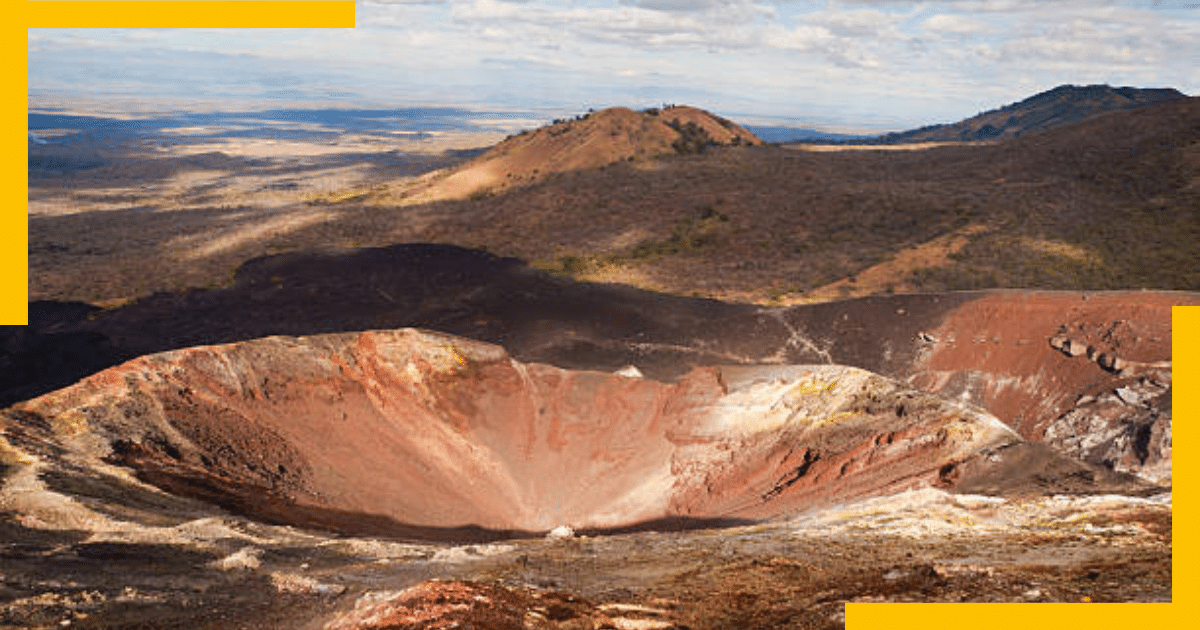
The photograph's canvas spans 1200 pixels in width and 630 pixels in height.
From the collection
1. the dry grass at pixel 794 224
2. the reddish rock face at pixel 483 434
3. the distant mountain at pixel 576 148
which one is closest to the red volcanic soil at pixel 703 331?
the reddish rock face at pixel 483 434

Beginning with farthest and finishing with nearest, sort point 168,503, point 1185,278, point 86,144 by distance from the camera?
point 86,144, point 1185,278, point 168,503

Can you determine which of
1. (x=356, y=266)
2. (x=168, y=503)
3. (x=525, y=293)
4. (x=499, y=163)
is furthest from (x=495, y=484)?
(x=499, y=163)

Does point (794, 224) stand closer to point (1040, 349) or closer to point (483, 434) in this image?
point (1040, 349)

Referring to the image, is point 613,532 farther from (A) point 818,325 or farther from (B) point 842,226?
(B) point 842,226

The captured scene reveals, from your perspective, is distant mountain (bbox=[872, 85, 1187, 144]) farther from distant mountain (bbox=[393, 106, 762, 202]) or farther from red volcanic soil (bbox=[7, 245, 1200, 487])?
red volcanic soil (bbox=[7, 245, 1200, 487])

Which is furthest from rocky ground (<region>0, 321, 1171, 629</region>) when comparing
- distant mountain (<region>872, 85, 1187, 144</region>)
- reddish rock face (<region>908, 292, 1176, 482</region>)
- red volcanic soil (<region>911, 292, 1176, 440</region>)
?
distant mountain (<region>872, 85, 1187, 144</region>)

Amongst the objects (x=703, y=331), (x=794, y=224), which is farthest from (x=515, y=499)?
(x=794, y=224)

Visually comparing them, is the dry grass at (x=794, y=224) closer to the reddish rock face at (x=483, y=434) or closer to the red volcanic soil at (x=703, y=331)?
the red volcanic soil at (x=703, y=331)
